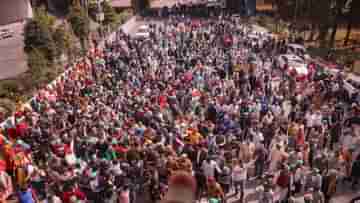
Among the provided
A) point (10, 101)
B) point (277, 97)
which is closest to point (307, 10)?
point (277, 97)

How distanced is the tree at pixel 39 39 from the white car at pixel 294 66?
1307cm

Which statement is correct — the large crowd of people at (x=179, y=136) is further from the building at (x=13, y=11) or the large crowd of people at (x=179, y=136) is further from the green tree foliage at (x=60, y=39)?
the building at (x=13, y=11)

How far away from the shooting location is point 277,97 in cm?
1505

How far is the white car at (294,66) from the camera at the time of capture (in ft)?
63.9

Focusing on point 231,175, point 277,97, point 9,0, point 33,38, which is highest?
point 9,0

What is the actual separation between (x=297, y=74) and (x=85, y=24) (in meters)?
15.1

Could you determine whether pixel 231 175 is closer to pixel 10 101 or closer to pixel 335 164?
pixel 335 164

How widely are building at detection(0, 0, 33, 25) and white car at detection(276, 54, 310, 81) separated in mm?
29015

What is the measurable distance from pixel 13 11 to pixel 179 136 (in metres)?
35.7

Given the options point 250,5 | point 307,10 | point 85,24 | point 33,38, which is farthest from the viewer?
point 250,5

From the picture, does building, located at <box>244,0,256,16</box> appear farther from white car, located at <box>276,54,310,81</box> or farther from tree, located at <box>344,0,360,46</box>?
white car, located at <box>276,54,310,81</box>

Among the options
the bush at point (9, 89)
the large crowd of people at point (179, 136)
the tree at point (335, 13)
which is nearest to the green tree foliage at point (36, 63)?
the bush at point (9, 89)

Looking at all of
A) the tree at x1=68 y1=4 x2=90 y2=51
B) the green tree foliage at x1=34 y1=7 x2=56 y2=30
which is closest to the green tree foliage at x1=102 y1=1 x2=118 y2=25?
the tree at x1=68 y1=4 x2=90 y2=51

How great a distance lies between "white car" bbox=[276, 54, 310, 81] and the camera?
767 inches
